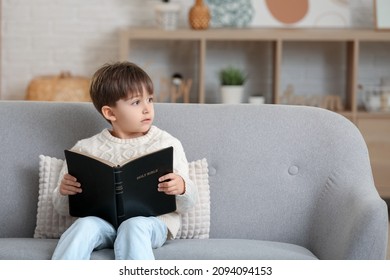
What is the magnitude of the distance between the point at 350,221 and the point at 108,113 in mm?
867

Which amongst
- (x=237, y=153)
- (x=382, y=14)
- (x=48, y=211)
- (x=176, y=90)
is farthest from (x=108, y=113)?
(x=382, y=14)

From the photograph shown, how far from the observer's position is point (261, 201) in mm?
3049

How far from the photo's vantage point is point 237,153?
3080 millimetres

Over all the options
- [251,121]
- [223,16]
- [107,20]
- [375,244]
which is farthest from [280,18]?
[375,244]

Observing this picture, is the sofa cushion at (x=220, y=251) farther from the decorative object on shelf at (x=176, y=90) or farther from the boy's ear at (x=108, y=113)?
the decorative object on shelf at (x=176, y=90)

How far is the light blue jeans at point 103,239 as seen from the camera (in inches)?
101

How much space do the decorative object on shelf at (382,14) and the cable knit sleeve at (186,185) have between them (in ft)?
8.65

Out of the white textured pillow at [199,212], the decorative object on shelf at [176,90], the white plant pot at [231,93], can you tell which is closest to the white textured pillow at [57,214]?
the white textured pillow at [199,212]

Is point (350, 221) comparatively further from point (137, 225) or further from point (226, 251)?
point (137, 225)

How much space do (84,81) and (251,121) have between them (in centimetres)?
225

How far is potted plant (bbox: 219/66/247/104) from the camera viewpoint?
17.1ft

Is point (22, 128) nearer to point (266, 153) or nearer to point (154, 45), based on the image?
point (266, 153)
